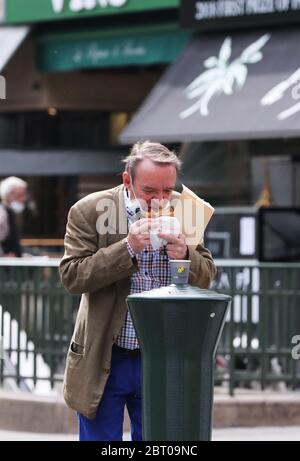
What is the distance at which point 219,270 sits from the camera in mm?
9156

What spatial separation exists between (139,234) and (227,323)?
15.6ft

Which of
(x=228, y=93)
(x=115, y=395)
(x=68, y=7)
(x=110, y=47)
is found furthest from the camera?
(x=110, y=47)

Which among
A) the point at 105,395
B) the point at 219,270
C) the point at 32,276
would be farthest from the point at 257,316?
the point at 105,395

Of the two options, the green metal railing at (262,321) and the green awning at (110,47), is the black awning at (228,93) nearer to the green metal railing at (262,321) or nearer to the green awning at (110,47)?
the green awning at (110,47)

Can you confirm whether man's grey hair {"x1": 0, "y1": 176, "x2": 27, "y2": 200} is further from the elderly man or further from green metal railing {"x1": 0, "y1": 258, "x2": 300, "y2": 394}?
the elderly man

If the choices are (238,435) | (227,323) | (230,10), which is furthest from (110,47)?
(238,435)

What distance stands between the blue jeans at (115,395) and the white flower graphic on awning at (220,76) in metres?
7.89

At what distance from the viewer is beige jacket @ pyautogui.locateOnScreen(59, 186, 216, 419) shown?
4.71m

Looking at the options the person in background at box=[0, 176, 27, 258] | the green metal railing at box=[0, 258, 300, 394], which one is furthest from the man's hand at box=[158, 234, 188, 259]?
the person in background at box=[0, 176, 27, 258]

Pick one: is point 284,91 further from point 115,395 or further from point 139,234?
point 139,234

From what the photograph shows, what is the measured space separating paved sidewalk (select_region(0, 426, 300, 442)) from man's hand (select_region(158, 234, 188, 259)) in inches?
162

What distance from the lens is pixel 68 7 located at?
1467 centimetres

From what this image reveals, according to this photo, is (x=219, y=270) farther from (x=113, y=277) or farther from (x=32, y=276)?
(x=113, y=277)
